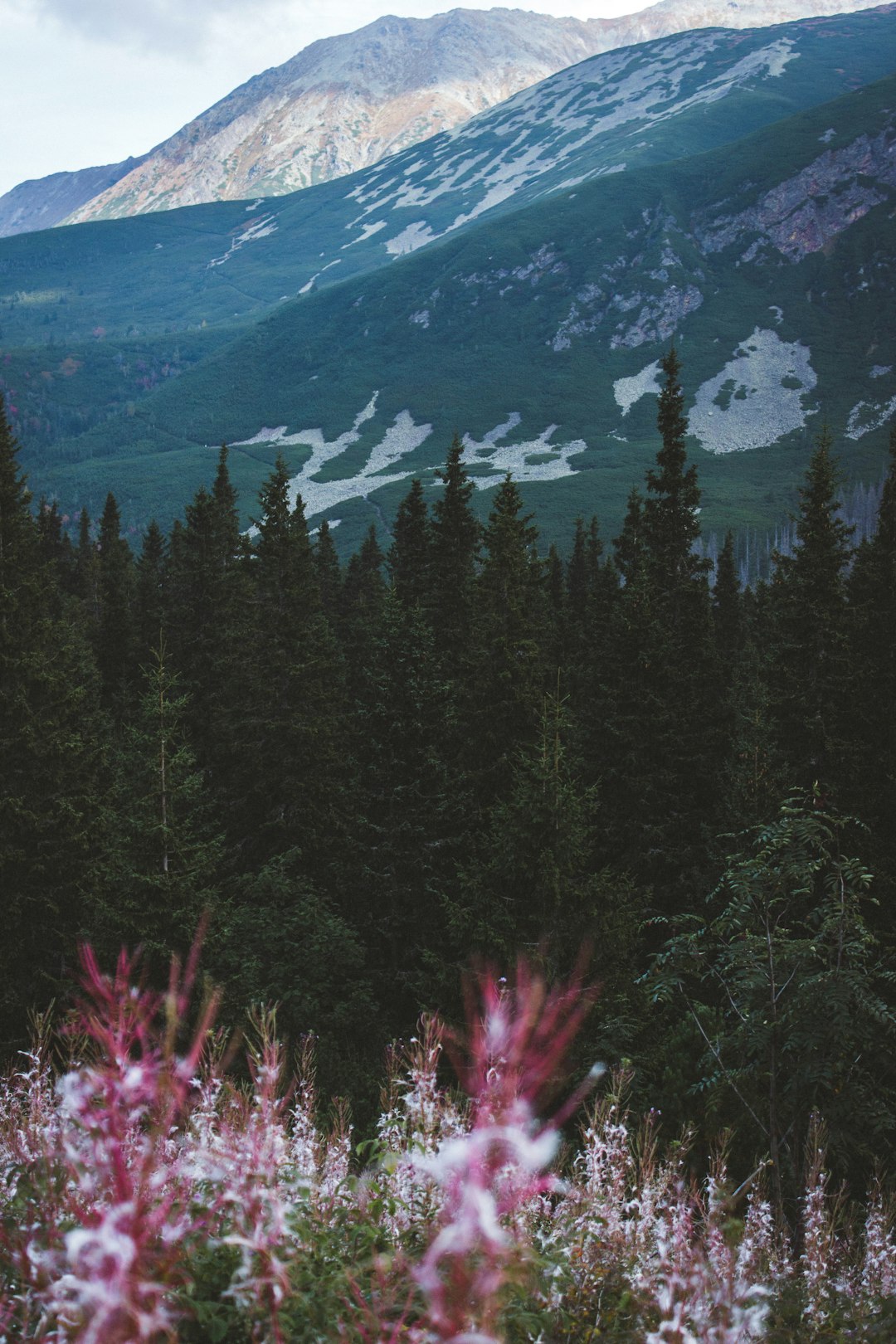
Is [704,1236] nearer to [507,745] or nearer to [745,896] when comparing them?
[745,896]

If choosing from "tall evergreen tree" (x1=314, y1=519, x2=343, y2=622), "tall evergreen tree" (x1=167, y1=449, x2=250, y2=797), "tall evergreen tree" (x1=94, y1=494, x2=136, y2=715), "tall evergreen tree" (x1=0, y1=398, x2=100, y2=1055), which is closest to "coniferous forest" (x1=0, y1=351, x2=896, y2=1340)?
"tall evergreen tree" (x1=0, y1=398, x2=100, y2=1055)

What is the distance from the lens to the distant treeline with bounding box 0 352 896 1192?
575 inches

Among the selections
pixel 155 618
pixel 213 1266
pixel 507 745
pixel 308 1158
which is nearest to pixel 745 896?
pixel 308 1158

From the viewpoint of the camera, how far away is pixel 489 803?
24469mm

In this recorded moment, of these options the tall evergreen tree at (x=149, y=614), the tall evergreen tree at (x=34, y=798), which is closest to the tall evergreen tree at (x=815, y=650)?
the tall evergreen tree at (x=34, y=798)

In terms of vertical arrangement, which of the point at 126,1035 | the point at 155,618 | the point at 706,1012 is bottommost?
the point at 706,1012

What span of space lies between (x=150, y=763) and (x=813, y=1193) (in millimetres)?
16267

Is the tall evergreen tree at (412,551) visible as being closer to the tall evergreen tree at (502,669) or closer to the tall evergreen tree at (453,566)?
the tall evergreen tree at (453,566)

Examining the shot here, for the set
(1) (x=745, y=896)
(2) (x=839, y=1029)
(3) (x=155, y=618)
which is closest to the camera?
(2) (x=839, y=1029)

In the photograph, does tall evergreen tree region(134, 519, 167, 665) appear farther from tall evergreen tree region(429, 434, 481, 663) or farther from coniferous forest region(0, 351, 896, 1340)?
tall evergreen tree region(429, 434, 481, 663)

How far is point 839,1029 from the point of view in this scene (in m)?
8.44

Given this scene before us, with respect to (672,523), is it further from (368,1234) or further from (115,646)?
(115,646)

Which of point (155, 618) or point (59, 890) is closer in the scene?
point (59, 890)

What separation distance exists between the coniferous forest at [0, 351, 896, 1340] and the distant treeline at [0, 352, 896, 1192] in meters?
0.08
